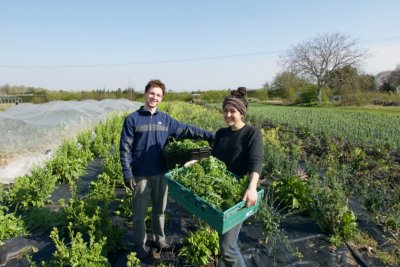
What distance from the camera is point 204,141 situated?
2936 millimetres

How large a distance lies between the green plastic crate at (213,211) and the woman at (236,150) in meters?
0.25

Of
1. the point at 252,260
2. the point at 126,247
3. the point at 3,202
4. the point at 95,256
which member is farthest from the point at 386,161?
the point at 3,202

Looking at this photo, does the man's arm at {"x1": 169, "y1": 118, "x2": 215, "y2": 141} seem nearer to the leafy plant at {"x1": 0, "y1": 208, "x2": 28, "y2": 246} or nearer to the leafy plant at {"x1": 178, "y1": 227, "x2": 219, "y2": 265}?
the leafy plant at {"x1": 178, "y1": 227, "x2": 219, "y2": 265}

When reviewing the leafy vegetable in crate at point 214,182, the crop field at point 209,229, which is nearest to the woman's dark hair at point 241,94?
the leafy vegetable in crate at point 214,182

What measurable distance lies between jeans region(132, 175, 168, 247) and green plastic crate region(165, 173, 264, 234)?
1.99ft

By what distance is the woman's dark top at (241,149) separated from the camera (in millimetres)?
2186

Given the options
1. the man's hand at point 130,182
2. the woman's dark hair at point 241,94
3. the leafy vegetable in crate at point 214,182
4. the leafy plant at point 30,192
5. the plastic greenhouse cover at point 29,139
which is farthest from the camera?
the plastic greenhouse cover at point 29,139

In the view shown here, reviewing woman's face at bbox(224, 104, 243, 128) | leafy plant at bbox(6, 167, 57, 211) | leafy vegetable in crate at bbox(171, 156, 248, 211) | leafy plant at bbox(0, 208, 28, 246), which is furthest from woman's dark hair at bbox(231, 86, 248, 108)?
leafy plant at bbox(6, 167, 57, 211)

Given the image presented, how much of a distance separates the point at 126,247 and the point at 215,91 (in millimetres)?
42986

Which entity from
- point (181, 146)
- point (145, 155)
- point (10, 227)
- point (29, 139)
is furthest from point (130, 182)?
point (29, 139)

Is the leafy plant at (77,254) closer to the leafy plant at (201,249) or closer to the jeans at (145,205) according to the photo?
the jeans at (145,205)

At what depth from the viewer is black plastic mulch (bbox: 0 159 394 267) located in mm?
2885

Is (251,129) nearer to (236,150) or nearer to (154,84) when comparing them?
(236,150)

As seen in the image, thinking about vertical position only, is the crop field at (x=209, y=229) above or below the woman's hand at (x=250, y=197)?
below
